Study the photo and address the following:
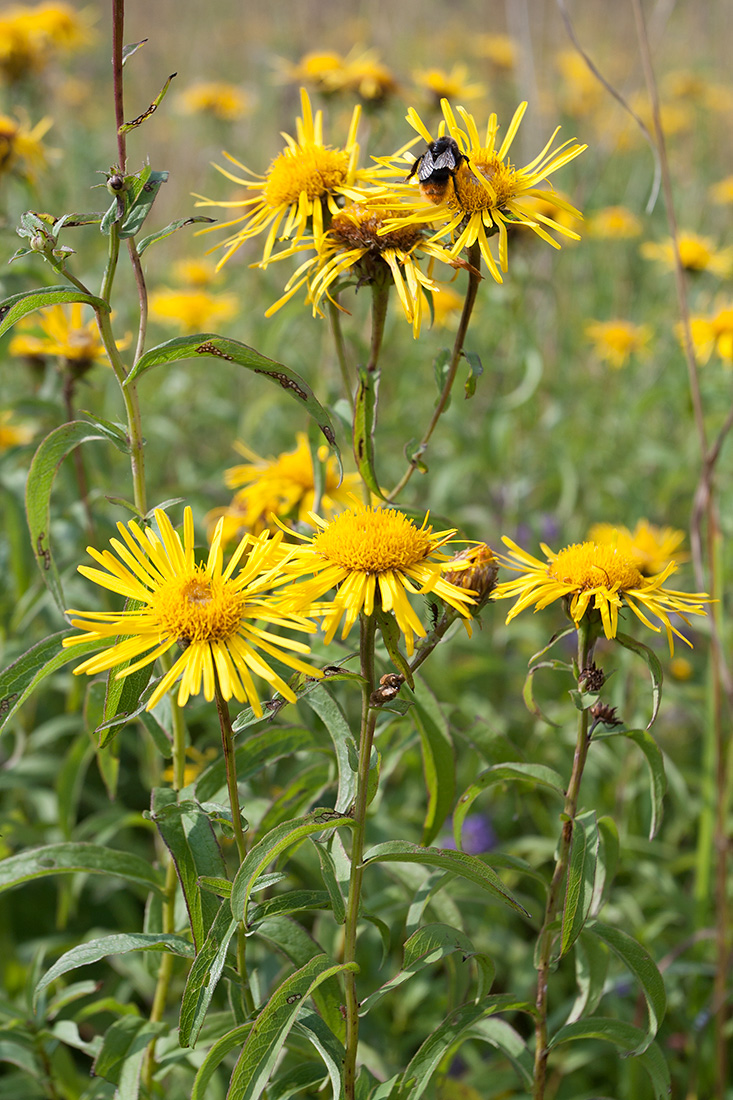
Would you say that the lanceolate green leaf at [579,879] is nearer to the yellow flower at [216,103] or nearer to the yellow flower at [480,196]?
the yellow flower at [480,196]

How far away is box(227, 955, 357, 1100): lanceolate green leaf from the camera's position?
0.88 metres

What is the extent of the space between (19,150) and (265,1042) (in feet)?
7.17

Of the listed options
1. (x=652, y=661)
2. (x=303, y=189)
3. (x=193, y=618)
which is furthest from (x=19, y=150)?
(x=652, y=661)

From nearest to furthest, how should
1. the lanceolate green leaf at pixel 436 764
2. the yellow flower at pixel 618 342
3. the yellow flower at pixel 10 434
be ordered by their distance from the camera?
the lanceolate green leaf at pixel 436 764 < the yellow flower at pixel 10 434 < the yellow flower at pixel 618 342

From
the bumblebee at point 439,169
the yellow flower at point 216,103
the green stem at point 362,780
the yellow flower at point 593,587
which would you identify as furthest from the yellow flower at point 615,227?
the green stem at point 362,780

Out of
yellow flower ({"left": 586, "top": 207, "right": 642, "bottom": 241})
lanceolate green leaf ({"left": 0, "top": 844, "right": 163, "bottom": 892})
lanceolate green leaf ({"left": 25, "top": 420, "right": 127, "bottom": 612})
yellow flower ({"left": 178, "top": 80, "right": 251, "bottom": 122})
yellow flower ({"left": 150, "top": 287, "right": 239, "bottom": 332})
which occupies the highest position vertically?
yellow flower ({"left": 178, "top": 80, "right": 251, "bottom": 122})

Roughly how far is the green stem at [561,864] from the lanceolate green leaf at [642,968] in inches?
2.3

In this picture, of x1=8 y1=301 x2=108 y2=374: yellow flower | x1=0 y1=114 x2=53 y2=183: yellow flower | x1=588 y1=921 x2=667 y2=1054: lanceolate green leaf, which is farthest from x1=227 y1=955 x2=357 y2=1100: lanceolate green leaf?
x1=0 y1=114 x2=53 y2=183: yellow flower

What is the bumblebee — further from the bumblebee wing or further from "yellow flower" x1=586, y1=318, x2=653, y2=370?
"yellow flower" x1=586, y1=318, x2=653, y2=370

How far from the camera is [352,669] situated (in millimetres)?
1379

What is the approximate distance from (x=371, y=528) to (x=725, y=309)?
2.16 m

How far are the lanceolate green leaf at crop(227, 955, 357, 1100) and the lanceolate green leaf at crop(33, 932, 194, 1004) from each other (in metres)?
0.14

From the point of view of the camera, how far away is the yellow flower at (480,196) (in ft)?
3.34

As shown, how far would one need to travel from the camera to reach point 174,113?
4.89 metres
